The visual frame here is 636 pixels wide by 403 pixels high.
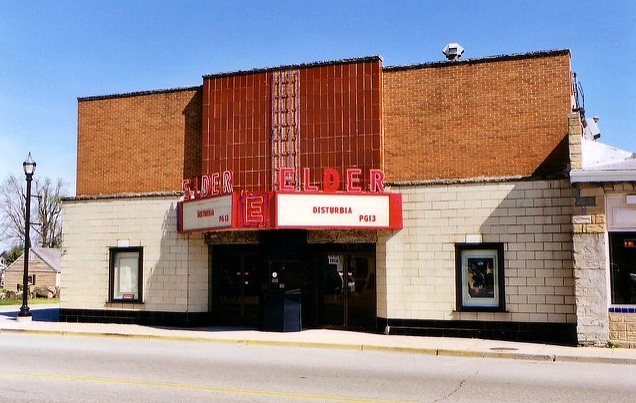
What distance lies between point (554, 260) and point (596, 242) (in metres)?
1.48

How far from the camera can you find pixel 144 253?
22766 mm

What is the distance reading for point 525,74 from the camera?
1888cm

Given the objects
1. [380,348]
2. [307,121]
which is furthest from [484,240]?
[307,121]

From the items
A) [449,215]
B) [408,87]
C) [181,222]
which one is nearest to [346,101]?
[408,87]

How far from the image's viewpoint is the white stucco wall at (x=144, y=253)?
870 inches

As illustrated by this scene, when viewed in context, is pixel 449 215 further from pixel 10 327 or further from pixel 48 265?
pixel 48 265

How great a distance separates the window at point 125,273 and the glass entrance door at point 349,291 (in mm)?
6358

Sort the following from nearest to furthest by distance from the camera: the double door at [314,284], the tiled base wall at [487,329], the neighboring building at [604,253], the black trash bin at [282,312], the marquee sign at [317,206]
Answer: the neighboring building at [604,253] → the tiled base wall at [487,329] → the marquee sign at [317,206] → the black trash bin at [282,312] → the double door at [314,284]

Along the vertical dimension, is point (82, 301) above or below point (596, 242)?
below

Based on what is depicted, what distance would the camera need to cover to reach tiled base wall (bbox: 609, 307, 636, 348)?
1644 centimetres

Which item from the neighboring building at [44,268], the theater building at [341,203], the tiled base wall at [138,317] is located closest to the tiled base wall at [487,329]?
the theater building at [341,203]

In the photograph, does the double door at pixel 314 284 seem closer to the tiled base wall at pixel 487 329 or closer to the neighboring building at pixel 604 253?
the tiled base wall at pixel 487 329

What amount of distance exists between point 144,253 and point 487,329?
36.5 feet

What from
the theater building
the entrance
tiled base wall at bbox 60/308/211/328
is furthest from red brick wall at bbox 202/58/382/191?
tiled base wall at bbox 60/308/211/328
